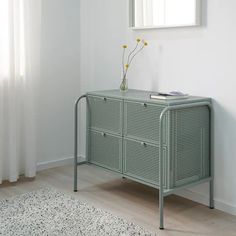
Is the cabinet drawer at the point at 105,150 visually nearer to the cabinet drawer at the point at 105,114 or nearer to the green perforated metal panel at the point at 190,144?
the cabinet drawer at the point at 105,114

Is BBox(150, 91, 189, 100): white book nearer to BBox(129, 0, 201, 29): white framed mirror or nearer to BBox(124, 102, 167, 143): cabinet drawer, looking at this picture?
BBox(124, 102, 167, 143): cabinet drawer

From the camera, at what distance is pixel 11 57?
12.1 ft

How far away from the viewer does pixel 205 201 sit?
3.27 metres

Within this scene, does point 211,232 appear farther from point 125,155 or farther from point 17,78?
point 17,78

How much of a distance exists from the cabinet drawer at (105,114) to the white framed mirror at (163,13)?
0.69m

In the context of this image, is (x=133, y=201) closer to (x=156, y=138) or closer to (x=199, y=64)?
(x=156, y=138)

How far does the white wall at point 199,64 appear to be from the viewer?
3.01m

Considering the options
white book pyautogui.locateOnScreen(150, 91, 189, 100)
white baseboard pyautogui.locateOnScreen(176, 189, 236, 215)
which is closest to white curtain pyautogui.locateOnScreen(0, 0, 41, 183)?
white book pyautogui.locateOnScreen(150, 91, 189, 100)

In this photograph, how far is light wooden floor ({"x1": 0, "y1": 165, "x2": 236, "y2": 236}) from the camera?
9.45ft

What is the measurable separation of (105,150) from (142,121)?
1.70 ft

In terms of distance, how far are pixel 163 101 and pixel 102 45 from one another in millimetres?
1353

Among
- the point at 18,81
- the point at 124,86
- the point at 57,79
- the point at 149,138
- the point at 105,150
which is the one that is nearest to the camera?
the point at 149,138

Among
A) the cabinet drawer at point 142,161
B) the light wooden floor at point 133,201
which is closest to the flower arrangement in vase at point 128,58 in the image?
the cabinet drawer at point 142,161

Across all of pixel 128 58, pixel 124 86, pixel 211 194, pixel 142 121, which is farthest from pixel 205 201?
pixel 128 58
